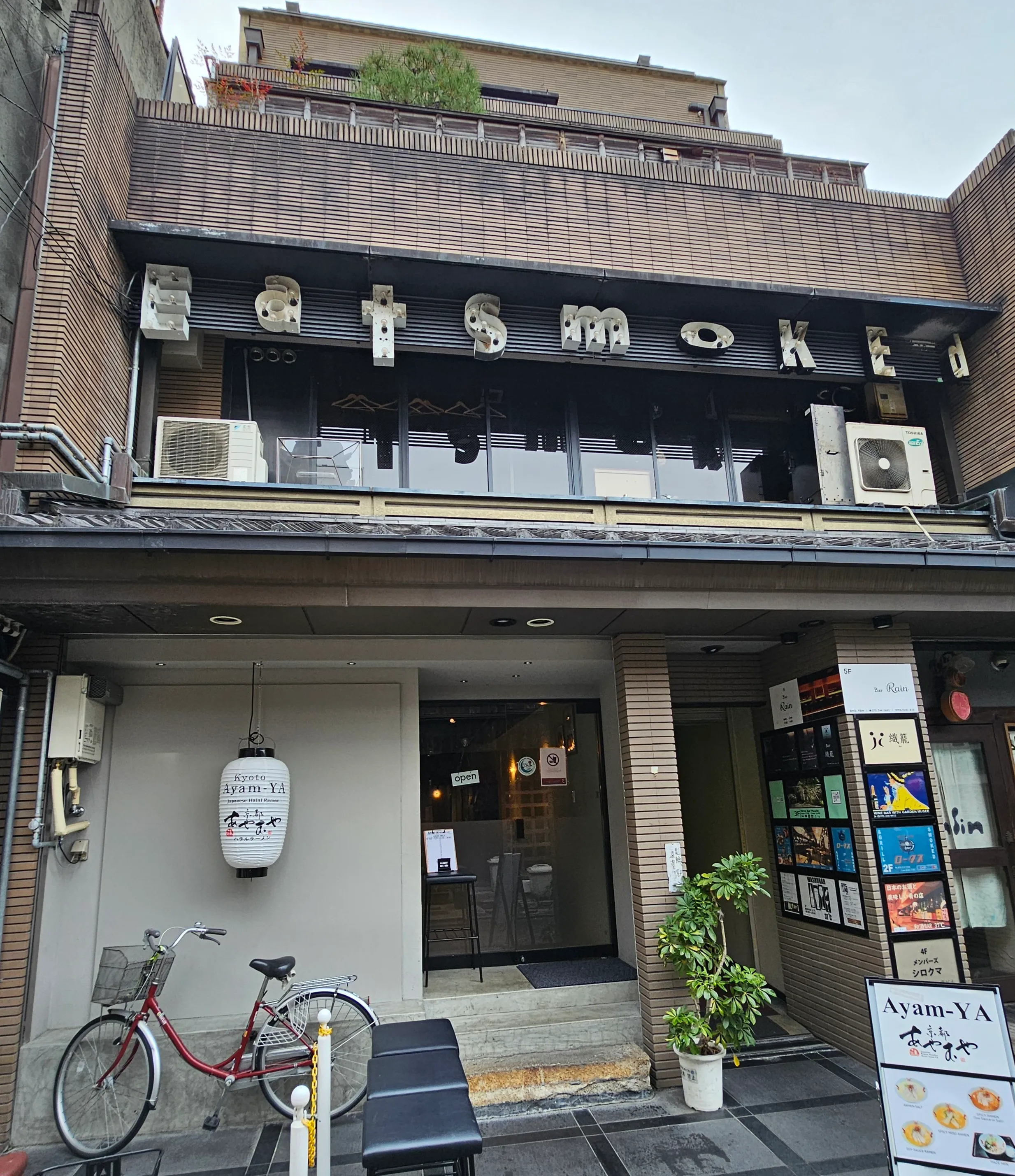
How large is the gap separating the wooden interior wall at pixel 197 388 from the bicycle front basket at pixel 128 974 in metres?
4.78

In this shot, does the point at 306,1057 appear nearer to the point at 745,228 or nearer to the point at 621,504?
the point at 621,504

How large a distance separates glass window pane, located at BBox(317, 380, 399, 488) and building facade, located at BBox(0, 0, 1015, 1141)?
0.03m

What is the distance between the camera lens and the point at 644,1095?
19.4ft

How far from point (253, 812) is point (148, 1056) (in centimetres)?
178

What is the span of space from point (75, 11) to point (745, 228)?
6.72m

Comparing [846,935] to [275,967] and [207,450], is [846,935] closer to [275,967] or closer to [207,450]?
[275,967]

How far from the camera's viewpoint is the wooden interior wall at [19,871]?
5387 mm

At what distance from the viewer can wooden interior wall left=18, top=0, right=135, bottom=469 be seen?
228 inches

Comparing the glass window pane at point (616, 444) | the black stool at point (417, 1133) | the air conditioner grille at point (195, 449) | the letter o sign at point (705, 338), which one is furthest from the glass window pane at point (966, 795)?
the air conditioner grille at point (195, 449)

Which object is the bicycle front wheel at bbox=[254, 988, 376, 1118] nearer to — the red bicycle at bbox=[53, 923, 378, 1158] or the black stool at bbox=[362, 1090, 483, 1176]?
the red bicycle at bbox=[53, 923, 378, 1158]

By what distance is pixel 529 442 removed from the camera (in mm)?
7859

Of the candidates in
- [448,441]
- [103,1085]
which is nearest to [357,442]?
[448,441]

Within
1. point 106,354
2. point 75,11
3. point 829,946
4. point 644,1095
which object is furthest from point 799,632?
point 75,11

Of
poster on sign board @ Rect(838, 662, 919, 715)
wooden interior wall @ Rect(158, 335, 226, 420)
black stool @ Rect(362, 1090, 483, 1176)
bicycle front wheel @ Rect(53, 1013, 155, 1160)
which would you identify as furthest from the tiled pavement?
wooden interior wall @ Rect(158, 335, 226, 420)
